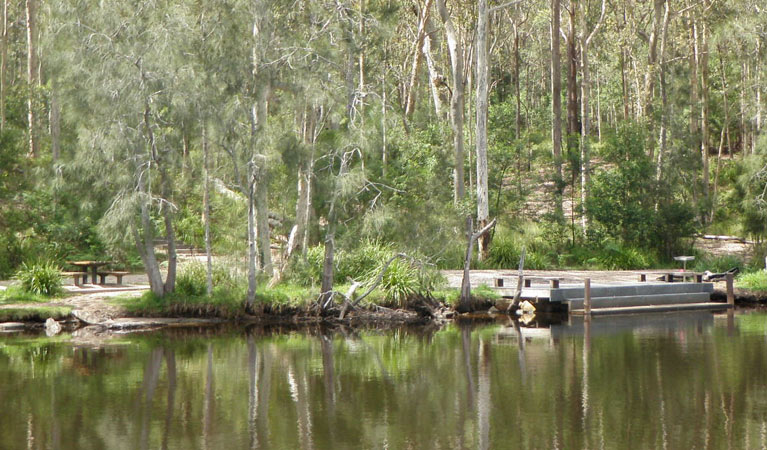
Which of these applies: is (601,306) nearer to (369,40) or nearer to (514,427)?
(369,40)

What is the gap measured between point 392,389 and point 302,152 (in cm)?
849

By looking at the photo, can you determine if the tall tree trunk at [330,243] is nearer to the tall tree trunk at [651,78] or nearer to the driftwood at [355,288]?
the driftwood at [355,288]

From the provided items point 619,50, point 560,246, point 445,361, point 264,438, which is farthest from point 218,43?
point 619,50

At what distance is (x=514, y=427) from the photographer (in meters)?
12.4

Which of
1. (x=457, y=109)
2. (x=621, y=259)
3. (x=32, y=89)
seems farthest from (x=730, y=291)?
(x=32, y=89)

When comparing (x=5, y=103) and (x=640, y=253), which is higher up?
(x=5, y=103)

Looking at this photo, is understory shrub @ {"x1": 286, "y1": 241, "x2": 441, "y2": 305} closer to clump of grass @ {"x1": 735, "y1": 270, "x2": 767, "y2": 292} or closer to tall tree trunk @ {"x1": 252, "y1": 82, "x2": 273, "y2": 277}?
tall tree trunk @ {"x1": 252, "y1": 82, "x2": 273, "y2": 277}

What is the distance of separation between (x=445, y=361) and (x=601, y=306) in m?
8.83

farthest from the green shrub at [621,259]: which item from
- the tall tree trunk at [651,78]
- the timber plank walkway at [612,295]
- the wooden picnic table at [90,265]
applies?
the wooden picnic table at [90,265]

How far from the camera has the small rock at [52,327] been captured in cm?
2173

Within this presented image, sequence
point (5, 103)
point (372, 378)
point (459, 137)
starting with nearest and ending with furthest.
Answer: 1. point (372, 378)
2. point (459, 137)
3. point (5, 103)

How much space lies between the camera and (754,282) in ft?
90.9

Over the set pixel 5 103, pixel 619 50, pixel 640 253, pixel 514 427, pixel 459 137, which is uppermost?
pixel 619 50

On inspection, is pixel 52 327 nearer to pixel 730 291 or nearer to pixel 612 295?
pixel 612 295
